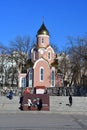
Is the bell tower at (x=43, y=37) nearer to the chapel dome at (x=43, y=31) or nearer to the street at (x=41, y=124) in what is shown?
the chapel dome at (x=43, y=31)

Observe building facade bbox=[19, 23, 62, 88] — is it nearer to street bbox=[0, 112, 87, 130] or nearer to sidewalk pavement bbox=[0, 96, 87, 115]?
sidewalk pavement bbox=[0, 96, 87, 115]

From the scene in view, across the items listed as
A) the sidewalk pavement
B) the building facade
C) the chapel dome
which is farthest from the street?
the chapel dome

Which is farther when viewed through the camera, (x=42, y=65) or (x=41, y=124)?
(x=42, y=65)

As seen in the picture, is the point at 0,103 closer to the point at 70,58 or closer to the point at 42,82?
the point at 70,58

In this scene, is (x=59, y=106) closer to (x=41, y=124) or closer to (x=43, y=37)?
(x=41, y=124)

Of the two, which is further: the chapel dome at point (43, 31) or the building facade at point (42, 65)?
the chapel dome at point (43, 31)

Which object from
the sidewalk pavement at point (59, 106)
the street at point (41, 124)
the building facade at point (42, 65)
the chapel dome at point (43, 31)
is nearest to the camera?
the street at point (41, 124)

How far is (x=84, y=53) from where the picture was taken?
7688 centimetres

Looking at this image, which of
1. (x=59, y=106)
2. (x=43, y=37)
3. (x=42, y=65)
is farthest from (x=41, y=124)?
(x=43, y=37)

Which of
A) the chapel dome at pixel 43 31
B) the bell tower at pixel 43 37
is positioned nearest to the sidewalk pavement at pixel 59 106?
the bell tower at pixel 43 37

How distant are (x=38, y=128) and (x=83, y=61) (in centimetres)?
5647

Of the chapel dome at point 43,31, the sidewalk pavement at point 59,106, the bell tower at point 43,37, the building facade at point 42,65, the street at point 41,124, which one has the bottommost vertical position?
the street at point 41,124

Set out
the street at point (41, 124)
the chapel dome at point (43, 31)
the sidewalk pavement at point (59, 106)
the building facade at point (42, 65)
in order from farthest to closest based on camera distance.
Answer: the chapel dome at point (43, 31), the building facade at point (42, 65), the sidewalk pavement at point (59, 106), the street at point (41, 124)

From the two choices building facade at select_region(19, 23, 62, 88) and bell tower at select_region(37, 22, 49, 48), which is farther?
bell tower at select_region(37, 22, 49, 48)
